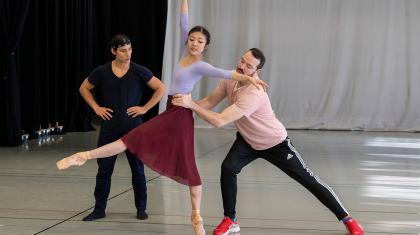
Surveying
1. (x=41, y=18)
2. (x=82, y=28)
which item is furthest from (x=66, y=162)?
(x=82, y=28)

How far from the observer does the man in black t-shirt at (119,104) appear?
422 cm

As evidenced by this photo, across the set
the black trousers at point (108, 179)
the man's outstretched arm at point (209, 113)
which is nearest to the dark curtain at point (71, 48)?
the black trousers at point (108, 179)

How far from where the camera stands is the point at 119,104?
424 centimetres

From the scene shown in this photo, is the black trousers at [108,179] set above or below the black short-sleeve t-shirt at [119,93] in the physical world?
below

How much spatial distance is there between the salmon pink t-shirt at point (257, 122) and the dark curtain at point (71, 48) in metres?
5.16

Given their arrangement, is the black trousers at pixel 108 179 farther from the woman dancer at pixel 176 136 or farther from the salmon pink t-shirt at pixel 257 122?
the salmon pink t-shirt at pixel 257 122

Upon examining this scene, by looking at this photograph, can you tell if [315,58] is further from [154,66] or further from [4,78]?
[4,78]

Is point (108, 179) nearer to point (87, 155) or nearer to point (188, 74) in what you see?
point (87, 155)

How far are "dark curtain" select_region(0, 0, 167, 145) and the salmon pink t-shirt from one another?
5159 mm

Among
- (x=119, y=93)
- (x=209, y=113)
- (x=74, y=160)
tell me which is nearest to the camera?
(x=74, y=160)

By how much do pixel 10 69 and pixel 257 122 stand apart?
5337 mm

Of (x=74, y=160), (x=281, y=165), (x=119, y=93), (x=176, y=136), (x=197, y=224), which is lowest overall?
(x=197, y=224)

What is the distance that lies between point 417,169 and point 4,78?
540 centimetres

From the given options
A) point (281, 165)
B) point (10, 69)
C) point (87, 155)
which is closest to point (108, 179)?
point (87, 155)
